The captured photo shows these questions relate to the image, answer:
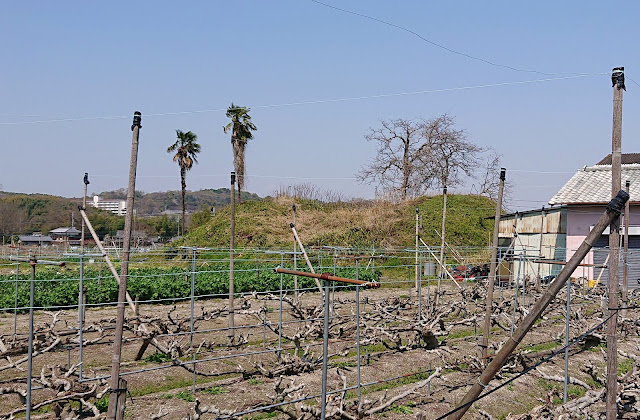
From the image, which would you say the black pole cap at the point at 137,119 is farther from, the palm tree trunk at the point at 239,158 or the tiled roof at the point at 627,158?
the tiled roof at the point at 627,158

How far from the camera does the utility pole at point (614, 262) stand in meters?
5.51

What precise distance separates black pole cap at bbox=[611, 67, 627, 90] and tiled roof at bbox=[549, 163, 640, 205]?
16575 millimetres

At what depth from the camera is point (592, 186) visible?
2305 cm

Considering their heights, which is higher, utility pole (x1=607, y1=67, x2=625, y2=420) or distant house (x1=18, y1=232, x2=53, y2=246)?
utility pole (x1=607, y1=67, x2=625, y2=420)

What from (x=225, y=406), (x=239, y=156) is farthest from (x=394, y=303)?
(x=239, y=156)

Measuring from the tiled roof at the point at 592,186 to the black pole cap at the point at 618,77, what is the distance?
16.6 metres

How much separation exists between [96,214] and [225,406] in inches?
2107

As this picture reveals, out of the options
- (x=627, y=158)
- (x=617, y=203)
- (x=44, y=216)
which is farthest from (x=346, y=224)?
(x=44, y=216)

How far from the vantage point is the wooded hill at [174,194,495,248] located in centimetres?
3095

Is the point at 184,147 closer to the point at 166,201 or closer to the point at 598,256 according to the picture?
the point at 598,256

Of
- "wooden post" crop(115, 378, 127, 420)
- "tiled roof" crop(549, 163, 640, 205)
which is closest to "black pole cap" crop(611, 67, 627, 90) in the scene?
"wooden post" crop(115, 378, 127, 420)

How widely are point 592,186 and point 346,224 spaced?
1248cm

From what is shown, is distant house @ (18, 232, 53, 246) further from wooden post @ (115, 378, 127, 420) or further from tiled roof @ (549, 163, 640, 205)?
wooden post @ (115, 378, 127, 420)

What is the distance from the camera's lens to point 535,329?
13641mm
